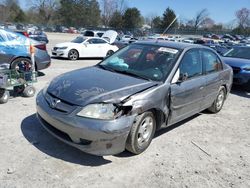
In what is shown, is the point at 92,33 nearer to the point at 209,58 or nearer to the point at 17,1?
the point at 209,58

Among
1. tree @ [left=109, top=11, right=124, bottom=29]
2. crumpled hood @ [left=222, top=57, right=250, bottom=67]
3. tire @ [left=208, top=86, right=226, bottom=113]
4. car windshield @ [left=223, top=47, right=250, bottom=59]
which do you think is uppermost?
tree @ [left=109, top=11, right=124, bottom=29]

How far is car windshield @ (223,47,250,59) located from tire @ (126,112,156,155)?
700cm

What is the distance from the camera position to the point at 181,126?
5.53 meters

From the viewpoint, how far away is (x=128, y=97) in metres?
3.85

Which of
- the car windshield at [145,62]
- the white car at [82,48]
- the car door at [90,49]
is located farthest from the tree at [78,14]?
the car windshield at [145,62]

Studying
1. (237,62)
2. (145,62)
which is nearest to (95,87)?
(145,62)

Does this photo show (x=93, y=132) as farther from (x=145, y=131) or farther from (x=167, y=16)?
(x=167, y=16)

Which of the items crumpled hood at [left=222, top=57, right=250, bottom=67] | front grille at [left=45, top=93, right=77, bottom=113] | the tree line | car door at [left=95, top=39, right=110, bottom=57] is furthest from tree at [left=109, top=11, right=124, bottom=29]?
front grille at [left=45, top=93, right=77, bottom=113]

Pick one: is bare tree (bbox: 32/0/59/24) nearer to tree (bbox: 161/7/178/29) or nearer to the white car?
tree (bbox: 161/7/178/29)

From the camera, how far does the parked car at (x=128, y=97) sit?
3629mm

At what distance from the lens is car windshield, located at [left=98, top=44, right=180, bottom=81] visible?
4629 mm

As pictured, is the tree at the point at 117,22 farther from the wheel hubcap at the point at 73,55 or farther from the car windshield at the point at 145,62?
the car windshield at the point at 145,62

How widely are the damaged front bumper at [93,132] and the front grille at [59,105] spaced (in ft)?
0.18

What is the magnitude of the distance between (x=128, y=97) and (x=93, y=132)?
70 cm
